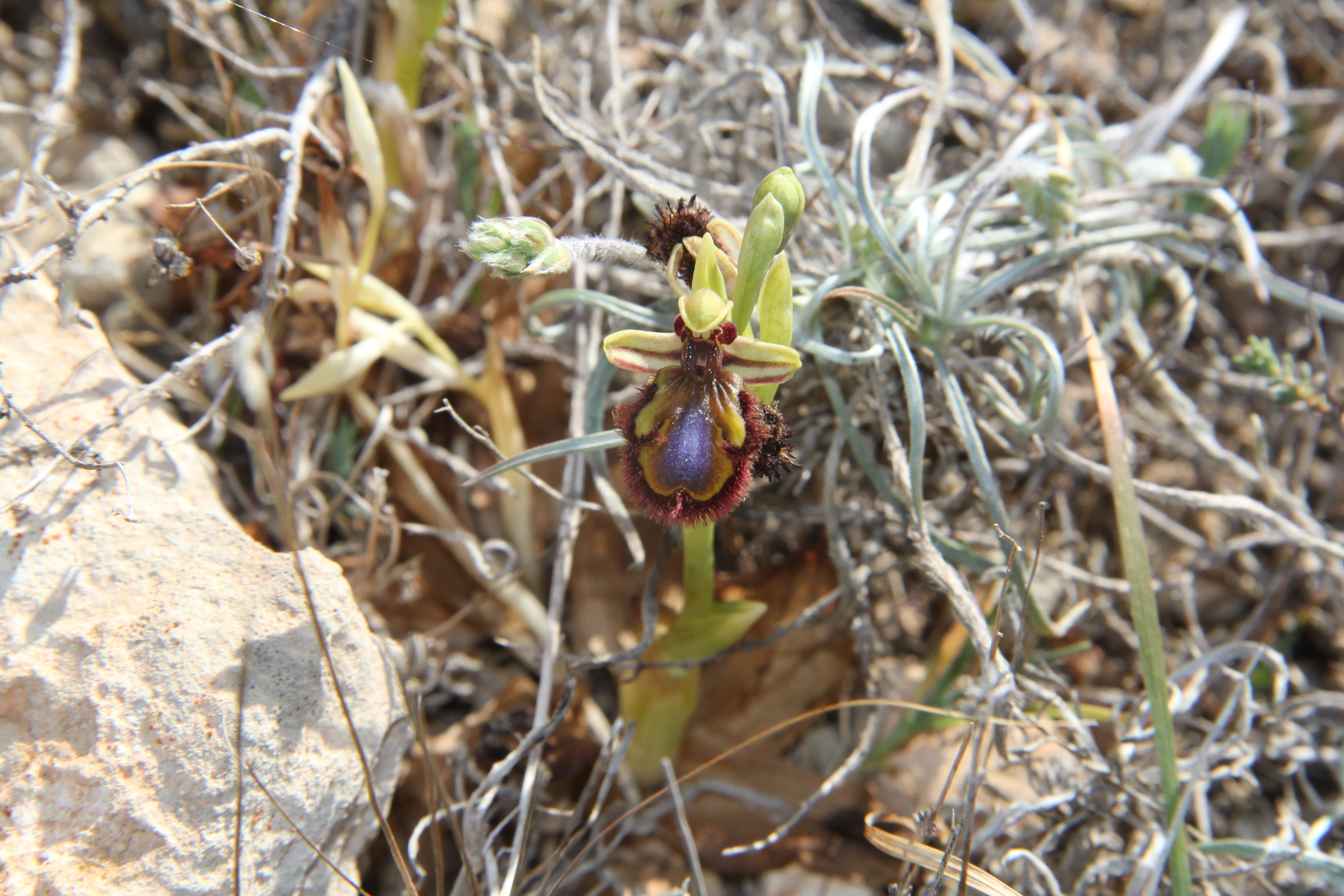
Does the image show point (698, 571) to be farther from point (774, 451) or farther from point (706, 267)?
point (706, 267)

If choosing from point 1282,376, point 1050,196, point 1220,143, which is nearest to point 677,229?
point 1050,196

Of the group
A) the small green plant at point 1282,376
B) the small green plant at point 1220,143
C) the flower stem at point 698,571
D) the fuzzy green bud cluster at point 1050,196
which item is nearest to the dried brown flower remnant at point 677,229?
the flower stem at point 698,571

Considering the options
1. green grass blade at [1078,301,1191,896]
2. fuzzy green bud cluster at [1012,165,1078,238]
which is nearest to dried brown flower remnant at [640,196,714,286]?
fuzzy green bud cluster at [1012,165,1078,238]

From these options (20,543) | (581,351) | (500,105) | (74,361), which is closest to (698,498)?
(581,351)

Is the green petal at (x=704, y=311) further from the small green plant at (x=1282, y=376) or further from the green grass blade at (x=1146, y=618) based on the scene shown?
the small green plant at (x=1282, y=376)

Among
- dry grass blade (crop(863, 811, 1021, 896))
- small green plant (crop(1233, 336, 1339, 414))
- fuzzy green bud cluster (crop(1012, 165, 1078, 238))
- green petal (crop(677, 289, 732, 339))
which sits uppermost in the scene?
fuzzy green bud cluster (crop(1012, 165, 1078, 238))

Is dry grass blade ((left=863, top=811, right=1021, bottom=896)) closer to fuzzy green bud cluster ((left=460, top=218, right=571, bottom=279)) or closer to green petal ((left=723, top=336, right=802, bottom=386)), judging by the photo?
green petal ((left=723, top=336, right=802, bottom=386))
